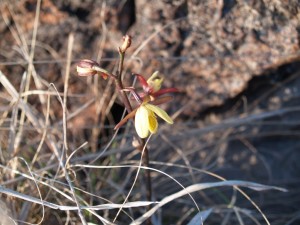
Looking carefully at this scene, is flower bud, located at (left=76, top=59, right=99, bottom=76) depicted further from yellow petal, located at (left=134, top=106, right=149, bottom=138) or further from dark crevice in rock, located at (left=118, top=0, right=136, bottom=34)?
dark crevice in rock, located at (left=118, top=0, right=136, bottom=34)

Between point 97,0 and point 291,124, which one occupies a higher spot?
point 97,0

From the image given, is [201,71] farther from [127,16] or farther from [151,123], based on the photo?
[151,123]

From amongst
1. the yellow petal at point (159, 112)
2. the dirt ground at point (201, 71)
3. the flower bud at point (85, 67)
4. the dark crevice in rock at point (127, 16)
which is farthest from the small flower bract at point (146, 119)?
the dark crevice in rock at point (127, 16)

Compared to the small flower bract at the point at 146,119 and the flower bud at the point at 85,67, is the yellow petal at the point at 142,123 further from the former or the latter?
the flower bud at the point at 85,67

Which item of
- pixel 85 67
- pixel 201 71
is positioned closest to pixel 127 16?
pixel 201 71

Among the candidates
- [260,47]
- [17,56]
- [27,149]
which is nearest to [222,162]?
[260,47]

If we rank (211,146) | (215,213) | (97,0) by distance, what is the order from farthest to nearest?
(211,146), (97,0), (215,213)

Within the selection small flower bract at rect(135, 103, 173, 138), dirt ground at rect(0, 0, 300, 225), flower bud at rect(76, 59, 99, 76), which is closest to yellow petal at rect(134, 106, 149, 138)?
small flower bract at rect(135, 103, 173, 138)

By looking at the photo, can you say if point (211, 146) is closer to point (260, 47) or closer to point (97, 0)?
point (260, 47)
